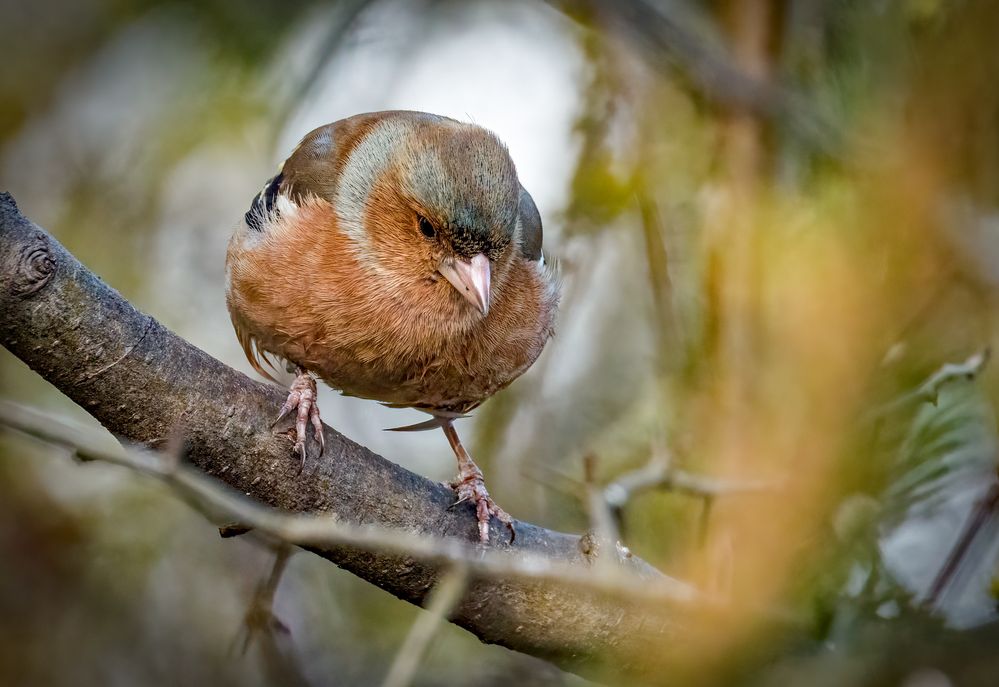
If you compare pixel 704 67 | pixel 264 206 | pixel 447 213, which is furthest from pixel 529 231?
pixel 704 67

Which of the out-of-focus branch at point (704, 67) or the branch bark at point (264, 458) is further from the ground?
the out-of-focus branch at point (704, 67)

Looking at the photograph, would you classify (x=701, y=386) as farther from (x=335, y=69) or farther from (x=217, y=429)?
(x=335, y=69)

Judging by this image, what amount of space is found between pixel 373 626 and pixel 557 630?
1.93 meters

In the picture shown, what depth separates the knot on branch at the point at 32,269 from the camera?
2330 mm

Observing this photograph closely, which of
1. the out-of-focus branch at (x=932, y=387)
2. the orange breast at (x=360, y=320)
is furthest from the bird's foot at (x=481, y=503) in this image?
the out-of-focus branch at (x=932, y=387)

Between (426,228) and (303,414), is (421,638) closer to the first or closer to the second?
(303,414)

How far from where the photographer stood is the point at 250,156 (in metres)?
5.98

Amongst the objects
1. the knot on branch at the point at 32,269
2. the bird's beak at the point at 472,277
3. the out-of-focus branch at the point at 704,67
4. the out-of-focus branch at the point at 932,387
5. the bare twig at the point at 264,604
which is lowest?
the bare twig at the point at 264,604

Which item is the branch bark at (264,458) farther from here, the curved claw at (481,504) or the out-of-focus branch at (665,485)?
the out-of-focus branch at (665,485)

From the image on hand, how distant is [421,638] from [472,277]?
1756 millimetres

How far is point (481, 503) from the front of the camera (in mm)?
3652

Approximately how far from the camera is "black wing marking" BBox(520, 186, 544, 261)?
157 inches

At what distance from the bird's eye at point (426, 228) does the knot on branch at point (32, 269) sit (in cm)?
161

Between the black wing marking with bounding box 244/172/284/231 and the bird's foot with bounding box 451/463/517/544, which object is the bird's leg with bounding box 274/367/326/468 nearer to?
the bird's foot with bounding box 451/463/517/544
